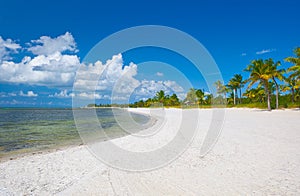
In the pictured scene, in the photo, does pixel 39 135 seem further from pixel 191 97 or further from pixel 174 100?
pixel 174 100

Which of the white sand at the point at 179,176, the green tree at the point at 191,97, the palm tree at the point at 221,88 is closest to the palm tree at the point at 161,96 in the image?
the green tree at the point at 191,97

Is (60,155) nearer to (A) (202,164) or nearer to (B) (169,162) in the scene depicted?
(B) (169,162)

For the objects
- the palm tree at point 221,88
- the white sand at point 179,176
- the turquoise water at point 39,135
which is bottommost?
the turquoise water at point 39,135

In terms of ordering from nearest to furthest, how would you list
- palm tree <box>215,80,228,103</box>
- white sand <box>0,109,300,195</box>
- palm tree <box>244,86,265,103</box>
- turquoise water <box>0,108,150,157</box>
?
white sand <box>0,109,300,195</box> → turquoise water <box>0,108,150,157</box> → palm tree <box>244,86,265,103</box> → palm tree <box>215,80,228,103</box>

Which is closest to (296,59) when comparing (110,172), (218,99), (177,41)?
(177,41)

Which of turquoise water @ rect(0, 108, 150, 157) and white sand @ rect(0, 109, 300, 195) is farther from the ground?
white sand @ rect(0, 109, 300, 195)

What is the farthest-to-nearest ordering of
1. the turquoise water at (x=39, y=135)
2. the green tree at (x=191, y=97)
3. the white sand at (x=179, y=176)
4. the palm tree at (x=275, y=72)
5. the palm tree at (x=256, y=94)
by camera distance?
1. the green tree at (x=191, y=97)
2. the palm tree at (x=256, y=94)
3. the palm tree at (x=275, y=72)
4. the turquoise water at (x=39, y=135)
5. the white sand at (x=179, y=176)

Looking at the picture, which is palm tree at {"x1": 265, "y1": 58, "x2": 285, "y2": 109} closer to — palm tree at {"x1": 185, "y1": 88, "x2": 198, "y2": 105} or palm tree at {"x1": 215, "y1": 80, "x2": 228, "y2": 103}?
palm tree at {"x1": 215, "y1": 80, "x2": 228, "y2": 103}

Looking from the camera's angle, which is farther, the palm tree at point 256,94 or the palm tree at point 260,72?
the palm tree at point 256,94

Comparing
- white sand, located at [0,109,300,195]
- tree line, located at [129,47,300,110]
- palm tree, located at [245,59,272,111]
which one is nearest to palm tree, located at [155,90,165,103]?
tree line, located at [129,47,300,110]

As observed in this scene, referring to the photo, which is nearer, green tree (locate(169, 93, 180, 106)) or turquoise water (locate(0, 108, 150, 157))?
turquoise water (locate(0, 108, 150, 157))

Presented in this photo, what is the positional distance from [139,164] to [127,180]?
3.85 ft

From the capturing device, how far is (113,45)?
40.6 ft

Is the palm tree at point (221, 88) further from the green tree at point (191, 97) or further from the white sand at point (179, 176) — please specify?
the white sand at point (179, 176)
